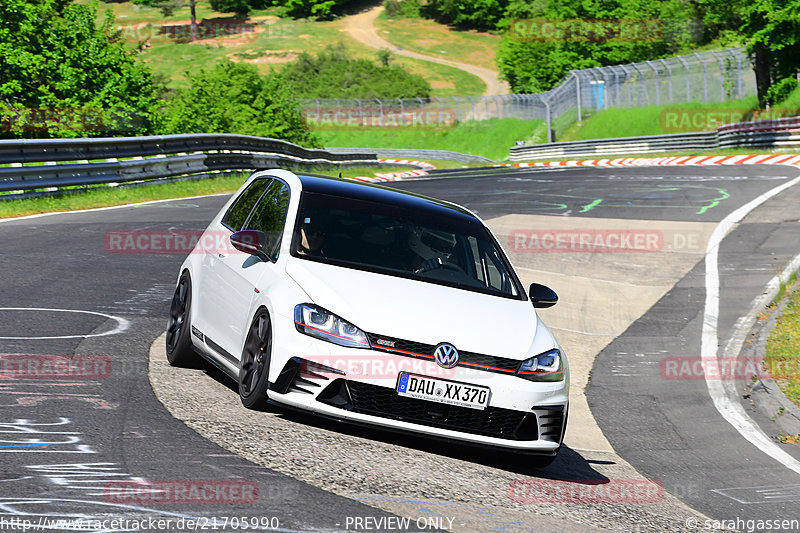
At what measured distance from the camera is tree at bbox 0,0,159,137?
2795 cm

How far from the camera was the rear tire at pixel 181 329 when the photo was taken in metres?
8.04

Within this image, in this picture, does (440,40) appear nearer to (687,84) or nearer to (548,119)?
(548,119)

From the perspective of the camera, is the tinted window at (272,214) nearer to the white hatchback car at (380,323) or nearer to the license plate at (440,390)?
the white hatchback car at (380,323)

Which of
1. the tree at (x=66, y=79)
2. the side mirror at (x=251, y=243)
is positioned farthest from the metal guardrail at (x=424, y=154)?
the side mirror at (x=251, y=243)

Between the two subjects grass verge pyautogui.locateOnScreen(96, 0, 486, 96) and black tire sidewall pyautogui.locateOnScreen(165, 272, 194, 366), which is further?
grass verge pyautogui.locateOnScreen(96, 0, 486, 96)

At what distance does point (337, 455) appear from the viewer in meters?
5.98

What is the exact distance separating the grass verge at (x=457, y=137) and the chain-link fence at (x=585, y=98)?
0.67 metres

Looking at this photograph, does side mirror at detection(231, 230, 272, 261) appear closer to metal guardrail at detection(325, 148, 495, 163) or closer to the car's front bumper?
the car's front bumper

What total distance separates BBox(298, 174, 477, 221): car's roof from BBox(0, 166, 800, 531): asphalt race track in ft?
6.29

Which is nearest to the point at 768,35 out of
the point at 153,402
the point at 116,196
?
the point at 116,196

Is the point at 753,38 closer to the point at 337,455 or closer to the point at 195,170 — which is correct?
the point at 195,170

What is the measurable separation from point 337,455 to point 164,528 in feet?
5.75

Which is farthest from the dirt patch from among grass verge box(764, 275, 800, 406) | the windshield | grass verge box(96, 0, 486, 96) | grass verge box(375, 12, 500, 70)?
the windshield

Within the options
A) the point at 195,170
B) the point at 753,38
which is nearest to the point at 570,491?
the point at 195,170
